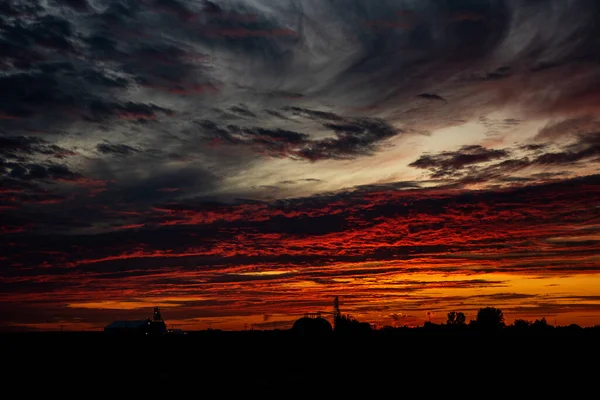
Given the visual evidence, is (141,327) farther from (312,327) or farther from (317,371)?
(317,371)

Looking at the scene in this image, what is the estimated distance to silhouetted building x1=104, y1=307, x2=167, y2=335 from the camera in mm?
172875

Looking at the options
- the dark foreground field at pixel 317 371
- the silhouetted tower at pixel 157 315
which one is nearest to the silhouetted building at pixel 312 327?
the dark foreground field at pixel 317 371

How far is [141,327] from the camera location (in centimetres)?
17862

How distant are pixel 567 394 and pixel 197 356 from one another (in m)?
55.1

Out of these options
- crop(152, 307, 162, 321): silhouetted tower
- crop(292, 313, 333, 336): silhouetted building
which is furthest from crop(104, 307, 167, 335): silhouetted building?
crop(292, 313, 333, 336): silhouetted building

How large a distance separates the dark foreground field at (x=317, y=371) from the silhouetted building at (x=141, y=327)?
70.8 meters

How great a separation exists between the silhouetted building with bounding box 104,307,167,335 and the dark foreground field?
70773mm

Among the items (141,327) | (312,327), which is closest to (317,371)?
(312,327)

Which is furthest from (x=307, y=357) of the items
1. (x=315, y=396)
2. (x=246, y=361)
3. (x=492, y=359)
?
(x=315, y=396)

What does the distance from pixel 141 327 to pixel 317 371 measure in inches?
4866

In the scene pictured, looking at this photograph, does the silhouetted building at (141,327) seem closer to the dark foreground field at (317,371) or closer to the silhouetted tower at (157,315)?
the silhouetted tower at (157,315)

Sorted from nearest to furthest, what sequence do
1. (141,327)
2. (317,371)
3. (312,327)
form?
(317,371) → (312,327) → (141,327)

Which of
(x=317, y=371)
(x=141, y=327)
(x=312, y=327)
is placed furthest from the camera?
(x=141, y=327)

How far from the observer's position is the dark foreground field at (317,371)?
51.4m
